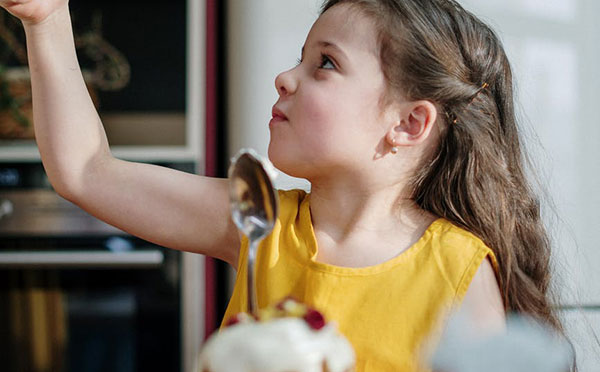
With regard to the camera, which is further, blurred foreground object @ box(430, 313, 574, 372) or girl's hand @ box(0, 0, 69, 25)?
girl's hand @ box(0, 0, 69, 25)

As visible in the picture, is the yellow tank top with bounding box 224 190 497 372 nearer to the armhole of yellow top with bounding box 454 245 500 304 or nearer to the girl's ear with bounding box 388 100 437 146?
the armhole of yellow top with bounding box 454 245 500 304

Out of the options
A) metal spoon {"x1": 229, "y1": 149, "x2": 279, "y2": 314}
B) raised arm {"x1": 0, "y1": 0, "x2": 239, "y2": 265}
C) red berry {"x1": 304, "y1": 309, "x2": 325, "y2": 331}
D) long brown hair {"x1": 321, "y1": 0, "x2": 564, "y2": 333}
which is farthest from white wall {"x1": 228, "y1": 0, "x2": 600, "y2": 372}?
red berry {"x1": 304, "y1": 309, "x2": 325, "y2": 331}

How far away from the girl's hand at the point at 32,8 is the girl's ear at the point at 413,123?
0.44 metres

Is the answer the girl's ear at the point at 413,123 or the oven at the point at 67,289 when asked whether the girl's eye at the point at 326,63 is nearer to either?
the girl's ear at the point at 413,123

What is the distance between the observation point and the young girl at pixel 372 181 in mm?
863

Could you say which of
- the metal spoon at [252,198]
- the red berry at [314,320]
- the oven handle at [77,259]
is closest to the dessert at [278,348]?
the red berry at [314,320]

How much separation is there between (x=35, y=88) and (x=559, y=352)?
68 cm

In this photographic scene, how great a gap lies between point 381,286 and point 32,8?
510 mm

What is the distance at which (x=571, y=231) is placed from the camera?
1.69 m

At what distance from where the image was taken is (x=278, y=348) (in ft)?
1.52

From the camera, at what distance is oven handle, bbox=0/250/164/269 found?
1835 millimetres

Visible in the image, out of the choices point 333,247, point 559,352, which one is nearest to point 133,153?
point 333,247

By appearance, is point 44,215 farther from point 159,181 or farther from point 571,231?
point 571,231

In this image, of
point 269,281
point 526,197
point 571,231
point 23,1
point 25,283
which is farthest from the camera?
point 25,283
